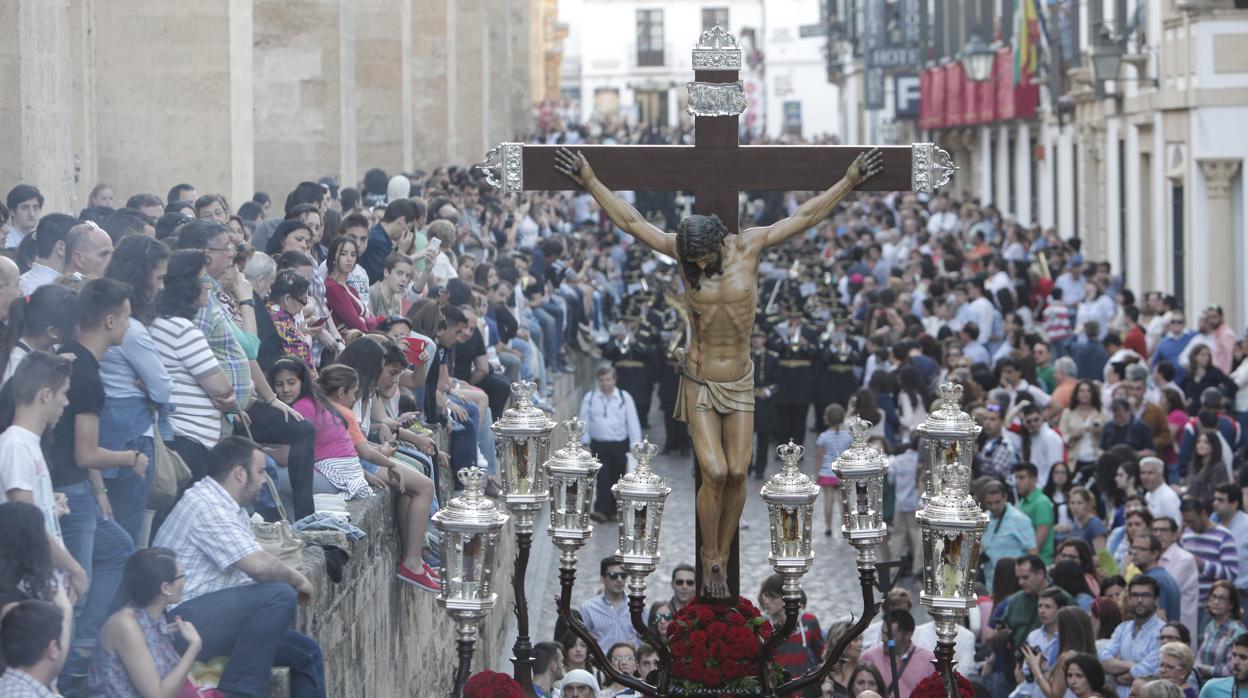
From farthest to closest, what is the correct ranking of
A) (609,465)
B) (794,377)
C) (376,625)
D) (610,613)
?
(794,377) → (609,465) → (610,613) → (376,625)

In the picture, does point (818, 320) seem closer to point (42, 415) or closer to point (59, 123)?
point (59, 123)

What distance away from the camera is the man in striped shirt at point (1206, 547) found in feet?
42.7

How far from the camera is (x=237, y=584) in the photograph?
819 centimetres

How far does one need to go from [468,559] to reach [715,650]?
0.92m

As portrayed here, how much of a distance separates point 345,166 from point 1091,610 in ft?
33.8

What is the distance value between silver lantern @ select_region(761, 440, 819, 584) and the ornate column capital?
61.0ft

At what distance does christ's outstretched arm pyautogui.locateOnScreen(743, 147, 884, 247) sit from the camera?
7938 millimetres

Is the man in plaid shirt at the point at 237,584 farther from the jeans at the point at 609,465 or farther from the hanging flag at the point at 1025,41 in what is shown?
the hanging flag at the point at 1025,41

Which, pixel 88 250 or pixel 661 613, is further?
pixel 661 613

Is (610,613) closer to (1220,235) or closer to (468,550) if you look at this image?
(468,550)

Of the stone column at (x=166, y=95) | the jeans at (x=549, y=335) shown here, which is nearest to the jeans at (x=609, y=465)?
the jeans at (x=549, y=335)

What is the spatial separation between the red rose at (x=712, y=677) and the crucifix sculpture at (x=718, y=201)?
384 mm

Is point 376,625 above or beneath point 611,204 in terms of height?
beneath

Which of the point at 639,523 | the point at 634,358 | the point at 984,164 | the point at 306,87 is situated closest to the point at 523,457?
the point at 639,523
